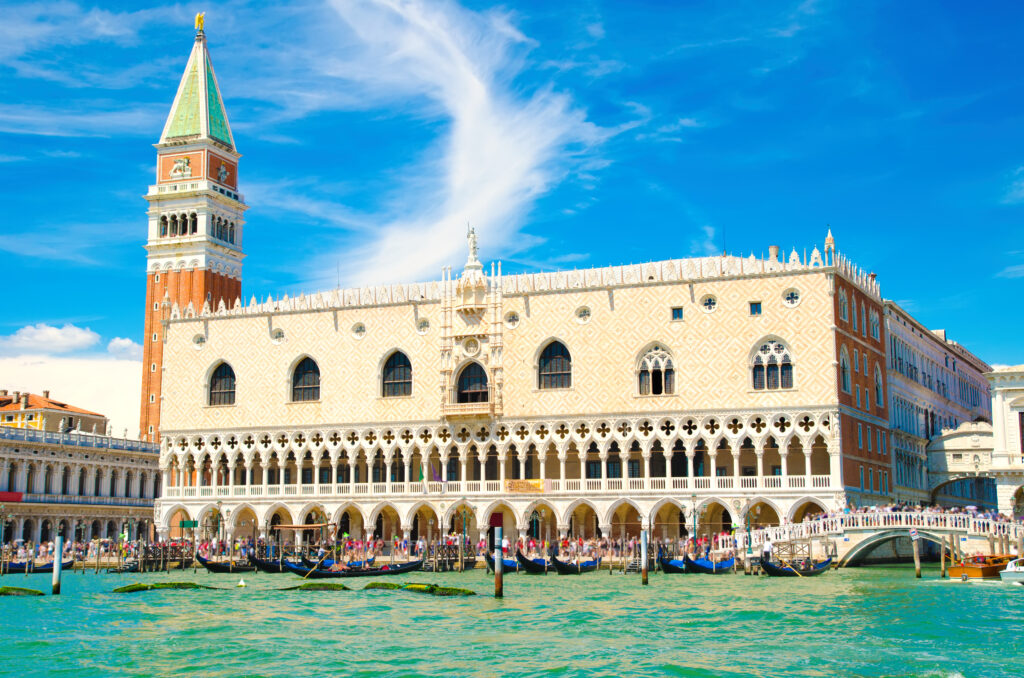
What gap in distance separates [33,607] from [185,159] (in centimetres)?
3675

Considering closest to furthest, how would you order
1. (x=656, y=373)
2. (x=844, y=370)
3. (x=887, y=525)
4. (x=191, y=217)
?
(x=887, y=525) < (x=844, y=370) < (x=656, y=373) < (x=191, y=217)

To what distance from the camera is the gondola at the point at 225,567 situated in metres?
40.6

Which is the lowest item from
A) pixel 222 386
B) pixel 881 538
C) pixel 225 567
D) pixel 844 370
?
pixel 225 567

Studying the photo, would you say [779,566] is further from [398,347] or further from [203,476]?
[203,476]

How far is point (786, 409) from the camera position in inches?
1656

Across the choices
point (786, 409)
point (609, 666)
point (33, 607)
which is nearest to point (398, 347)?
point (786, 409)

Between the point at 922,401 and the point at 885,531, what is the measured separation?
1842cm

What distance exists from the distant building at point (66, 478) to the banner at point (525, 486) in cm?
2160

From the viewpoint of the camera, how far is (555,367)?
46000 millimetres

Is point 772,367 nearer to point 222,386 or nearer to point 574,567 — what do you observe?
point 574,567

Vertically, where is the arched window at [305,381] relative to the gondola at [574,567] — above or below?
above

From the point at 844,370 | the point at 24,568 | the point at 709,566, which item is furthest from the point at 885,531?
the point at 24,568

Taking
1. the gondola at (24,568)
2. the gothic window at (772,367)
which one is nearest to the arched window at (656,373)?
the gothic window at (772,367)

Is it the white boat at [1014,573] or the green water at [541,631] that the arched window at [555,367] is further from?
the white boat at [1014,573]
